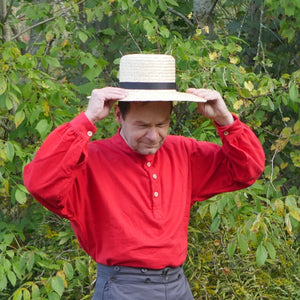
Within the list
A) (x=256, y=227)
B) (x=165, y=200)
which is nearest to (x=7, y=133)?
(x=256, y=227)

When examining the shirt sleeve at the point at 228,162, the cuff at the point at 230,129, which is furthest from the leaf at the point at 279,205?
the cuff at the point at 230,129

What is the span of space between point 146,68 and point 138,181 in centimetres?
41

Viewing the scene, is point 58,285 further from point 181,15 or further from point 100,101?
point 181,15

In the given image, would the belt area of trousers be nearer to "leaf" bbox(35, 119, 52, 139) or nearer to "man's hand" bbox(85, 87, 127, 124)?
"man's hand" bbox(85, 87, 127, 124)

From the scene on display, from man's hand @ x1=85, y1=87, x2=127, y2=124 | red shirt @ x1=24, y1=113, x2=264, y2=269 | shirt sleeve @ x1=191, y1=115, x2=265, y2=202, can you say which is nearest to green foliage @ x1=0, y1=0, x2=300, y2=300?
shirt sleeve @ x1=191, y1=115, x2=265, y2=202

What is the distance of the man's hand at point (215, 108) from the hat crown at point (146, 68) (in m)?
0.13

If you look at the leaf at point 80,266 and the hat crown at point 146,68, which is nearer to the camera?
the hat crown at point 146,68

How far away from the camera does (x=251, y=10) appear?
5715 millimetres

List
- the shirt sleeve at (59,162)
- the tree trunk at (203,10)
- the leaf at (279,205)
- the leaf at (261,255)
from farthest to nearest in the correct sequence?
1. the tree trunk at (203,10)
2. the leaf at (279,205)
3. the leaf at (261,255)
4. the shirt sleeve at (59,162)

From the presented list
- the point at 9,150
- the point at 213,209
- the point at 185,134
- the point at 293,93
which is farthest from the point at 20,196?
the point at 293,93

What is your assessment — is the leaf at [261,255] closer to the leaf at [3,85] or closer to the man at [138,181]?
the man at [138,181]

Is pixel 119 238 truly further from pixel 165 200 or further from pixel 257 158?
pixel 257 158

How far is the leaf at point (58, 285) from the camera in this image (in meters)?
3.72

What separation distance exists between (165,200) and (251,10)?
3.43m
